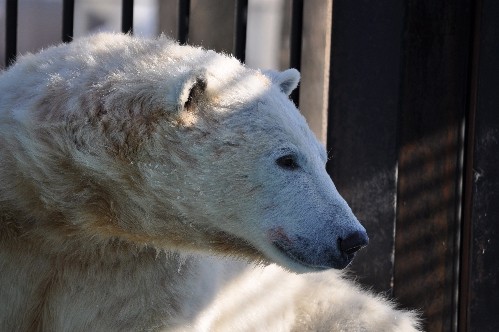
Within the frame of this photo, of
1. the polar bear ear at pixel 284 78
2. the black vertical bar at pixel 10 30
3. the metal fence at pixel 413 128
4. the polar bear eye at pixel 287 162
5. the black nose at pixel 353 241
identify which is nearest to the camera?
the black nose at pixel 353 241

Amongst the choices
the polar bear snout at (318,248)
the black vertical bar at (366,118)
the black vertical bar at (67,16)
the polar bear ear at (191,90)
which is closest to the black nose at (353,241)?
the polar bear snout at (318,248)

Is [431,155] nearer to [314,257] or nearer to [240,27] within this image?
[240,27]

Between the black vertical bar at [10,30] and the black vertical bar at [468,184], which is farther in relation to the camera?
the black vertical bar at [468,184]

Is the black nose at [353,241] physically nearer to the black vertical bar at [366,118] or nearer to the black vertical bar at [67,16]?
the black vertical bar at [366,118]

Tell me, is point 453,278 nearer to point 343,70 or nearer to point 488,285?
point 488,285

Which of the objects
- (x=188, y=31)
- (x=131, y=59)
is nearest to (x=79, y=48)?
(x=131, y=59)

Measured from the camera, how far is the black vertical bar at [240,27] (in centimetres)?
453

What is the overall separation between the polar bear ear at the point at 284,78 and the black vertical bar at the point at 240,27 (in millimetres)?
966

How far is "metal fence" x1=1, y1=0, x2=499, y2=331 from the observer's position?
4590 mm

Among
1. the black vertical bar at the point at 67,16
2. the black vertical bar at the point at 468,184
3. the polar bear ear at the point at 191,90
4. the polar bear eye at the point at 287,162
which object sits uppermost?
the polar bear ear at the point at 191,90

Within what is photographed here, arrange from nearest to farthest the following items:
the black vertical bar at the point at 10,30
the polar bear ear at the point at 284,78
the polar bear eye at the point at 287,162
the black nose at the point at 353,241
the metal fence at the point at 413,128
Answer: the black nose at the point at 353,241, the polar bear eye at the point at 287,162, the polar bear ear at the point at 284,78, the black vertical bar at the point at 10,30, the metal fence at the point at 413,128

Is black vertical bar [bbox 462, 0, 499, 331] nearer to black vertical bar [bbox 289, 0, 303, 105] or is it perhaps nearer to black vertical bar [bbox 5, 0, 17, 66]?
black vertical bar [bbox 289, 0, 303, 105]

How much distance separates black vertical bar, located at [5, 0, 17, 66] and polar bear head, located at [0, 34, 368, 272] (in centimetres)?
132

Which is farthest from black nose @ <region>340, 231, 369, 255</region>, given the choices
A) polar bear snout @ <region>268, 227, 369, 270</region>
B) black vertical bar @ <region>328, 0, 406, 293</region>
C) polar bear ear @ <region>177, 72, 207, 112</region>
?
black vertical bar @ <region>328, 0, 406, 293</region>
